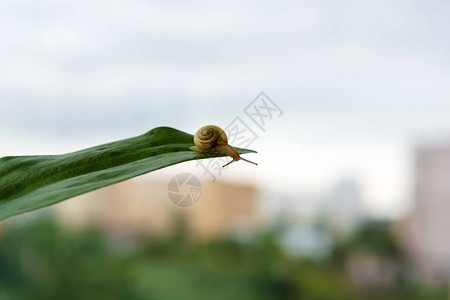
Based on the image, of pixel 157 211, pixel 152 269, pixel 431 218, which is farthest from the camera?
pixel 431 218

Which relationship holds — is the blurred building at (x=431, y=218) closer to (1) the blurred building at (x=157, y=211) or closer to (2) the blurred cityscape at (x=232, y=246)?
(2) the blurred cityscape at (x=232, y=246)

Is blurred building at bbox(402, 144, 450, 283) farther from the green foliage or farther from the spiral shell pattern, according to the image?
the spiral shell pattern

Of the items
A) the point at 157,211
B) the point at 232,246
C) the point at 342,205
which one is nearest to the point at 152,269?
the point at 157,211

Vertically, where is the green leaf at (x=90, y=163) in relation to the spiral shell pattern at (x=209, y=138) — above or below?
below

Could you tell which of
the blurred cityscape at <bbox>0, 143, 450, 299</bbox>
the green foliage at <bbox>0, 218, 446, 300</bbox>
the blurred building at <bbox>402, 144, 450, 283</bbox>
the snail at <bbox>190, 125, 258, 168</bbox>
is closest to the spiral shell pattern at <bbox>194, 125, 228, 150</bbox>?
the snail at <bbox>190, 125, 258, 168</bbox>

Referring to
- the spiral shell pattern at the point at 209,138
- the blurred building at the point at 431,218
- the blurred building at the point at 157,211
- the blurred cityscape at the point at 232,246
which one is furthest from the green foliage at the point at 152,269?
the spiral shell pattern at the point at 209,138

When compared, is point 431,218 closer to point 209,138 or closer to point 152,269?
point 152,269
